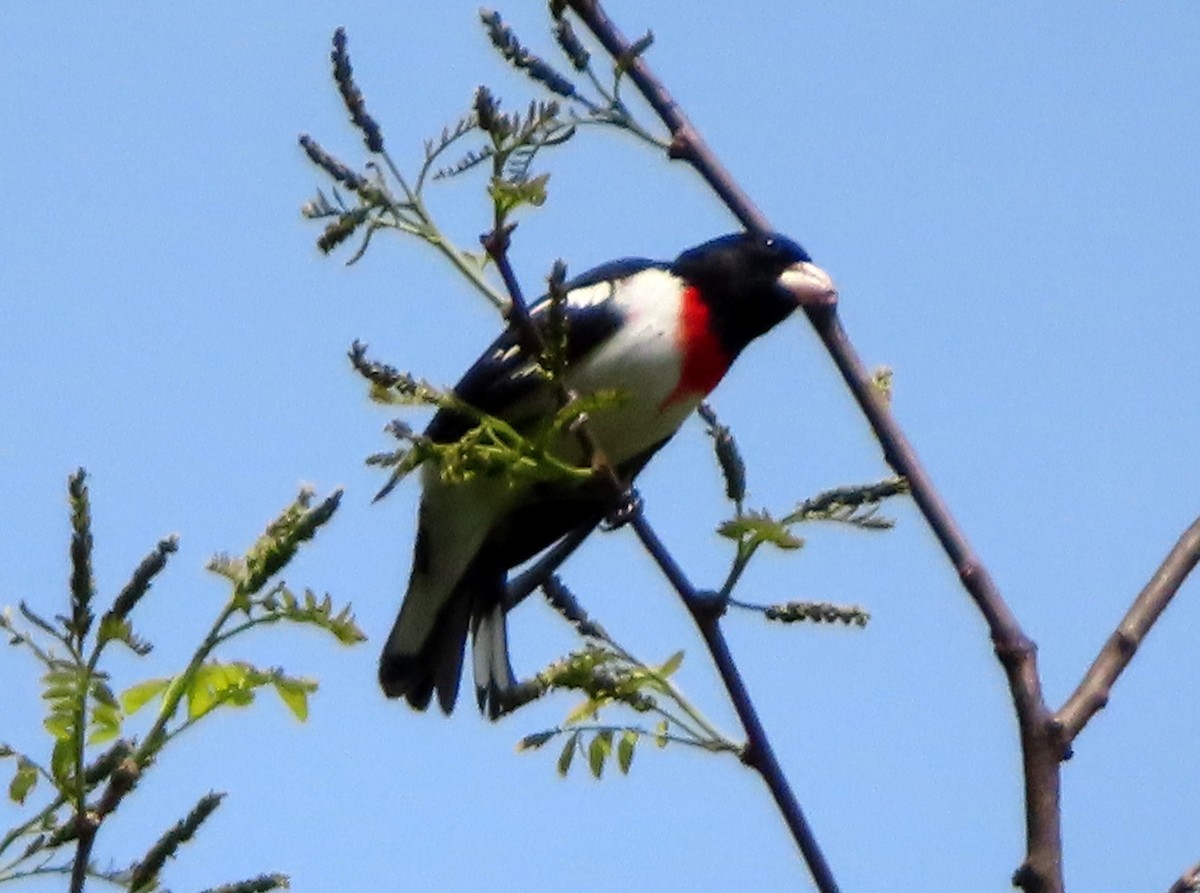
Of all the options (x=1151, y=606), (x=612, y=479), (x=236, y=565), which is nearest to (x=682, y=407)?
(x=612, y=479)

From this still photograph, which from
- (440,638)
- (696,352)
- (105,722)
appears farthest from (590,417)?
(105,722)

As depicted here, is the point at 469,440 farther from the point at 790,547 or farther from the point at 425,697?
the point at 425,697

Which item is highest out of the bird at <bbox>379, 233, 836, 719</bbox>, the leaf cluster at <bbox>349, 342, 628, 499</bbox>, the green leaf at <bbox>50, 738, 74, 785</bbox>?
the bird at <bbox>379, 233, 836, 719</bbox>

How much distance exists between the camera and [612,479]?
8.97ft

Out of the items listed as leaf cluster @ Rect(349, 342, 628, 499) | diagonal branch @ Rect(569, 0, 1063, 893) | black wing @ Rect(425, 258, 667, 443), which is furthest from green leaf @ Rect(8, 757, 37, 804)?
black wing @ Rect(425, 258, 667, 443)

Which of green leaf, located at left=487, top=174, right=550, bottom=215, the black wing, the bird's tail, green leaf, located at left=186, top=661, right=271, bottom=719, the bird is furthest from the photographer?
the bird's tail

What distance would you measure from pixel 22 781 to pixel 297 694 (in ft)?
1.10

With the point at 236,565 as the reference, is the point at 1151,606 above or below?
below

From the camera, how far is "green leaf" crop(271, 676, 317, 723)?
6.47ft

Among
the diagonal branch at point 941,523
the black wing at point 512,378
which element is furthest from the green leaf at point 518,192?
the black wing at point 512,378

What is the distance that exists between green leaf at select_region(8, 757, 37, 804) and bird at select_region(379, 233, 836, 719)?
8.01ft

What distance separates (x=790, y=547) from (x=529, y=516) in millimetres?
2515

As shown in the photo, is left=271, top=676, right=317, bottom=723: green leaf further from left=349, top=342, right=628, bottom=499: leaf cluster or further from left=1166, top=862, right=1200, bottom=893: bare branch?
left=1166, top=862, right=1200, bottom=893: bare branch

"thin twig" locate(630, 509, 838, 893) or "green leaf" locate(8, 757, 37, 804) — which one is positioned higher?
"green leaf" locate(8, 757, 37, 804)
